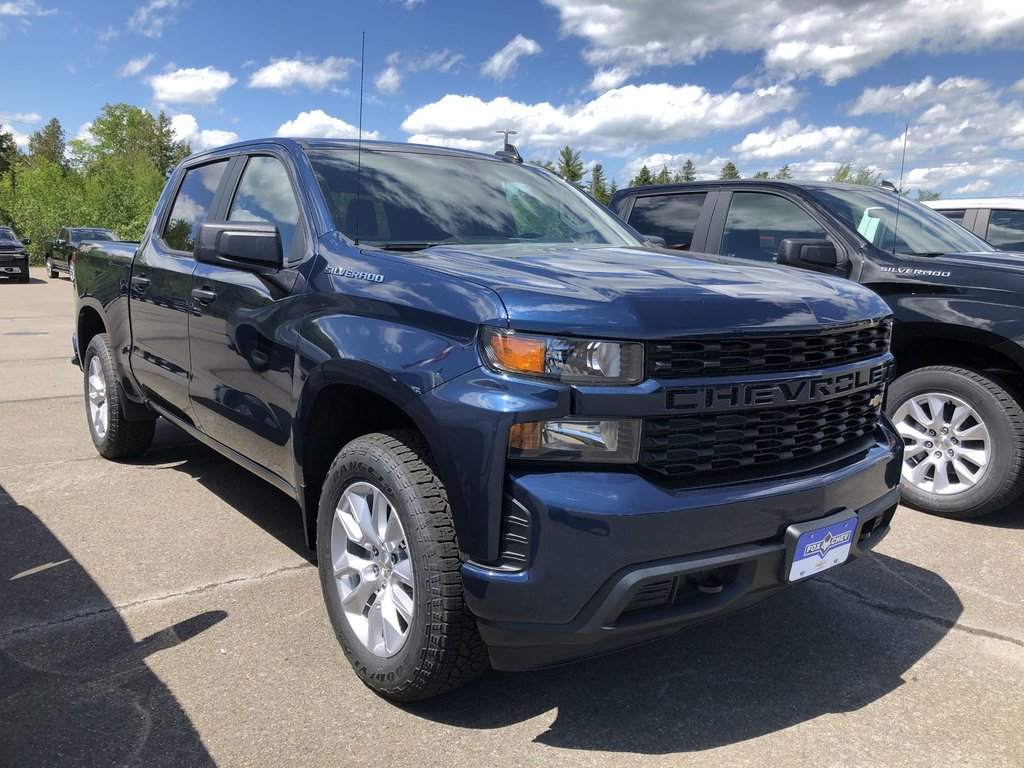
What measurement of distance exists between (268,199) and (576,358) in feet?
6.49

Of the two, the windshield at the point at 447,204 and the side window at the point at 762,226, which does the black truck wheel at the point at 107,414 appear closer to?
the windshield at the point at 447,204

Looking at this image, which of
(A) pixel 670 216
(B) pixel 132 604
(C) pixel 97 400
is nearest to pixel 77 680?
(B) pixel 132 604

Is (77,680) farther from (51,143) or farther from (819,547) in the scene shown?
(51,143)

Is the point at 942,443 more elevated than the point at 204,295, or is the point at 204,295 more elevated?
the point at 204,295

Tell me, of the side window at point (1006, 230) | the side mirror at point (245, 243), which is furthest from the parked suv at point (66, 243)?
the side mirror at point (245, 243)

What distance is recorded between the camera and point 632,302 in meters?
2.27

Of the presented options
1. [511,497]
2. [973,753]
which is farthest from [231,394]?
[973,753]

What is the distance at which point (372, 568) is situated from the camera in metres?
2.71

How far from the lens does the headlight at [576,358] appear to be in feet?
7.22

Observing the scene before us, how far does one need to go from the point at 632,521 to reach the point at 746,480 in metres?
0.45

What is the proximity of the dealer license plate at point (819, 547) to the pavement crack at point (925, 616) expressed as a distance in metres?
1.01

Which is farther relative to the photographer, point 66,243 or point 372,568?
point 66,243

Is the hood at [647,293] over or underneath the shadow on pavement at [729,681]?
over

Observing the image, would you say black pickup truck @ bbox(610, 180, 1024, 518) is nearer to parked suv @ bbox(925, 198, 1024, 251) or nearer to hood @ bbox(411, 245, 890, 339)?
hood @ bbox(411, 245, 890, 339)
